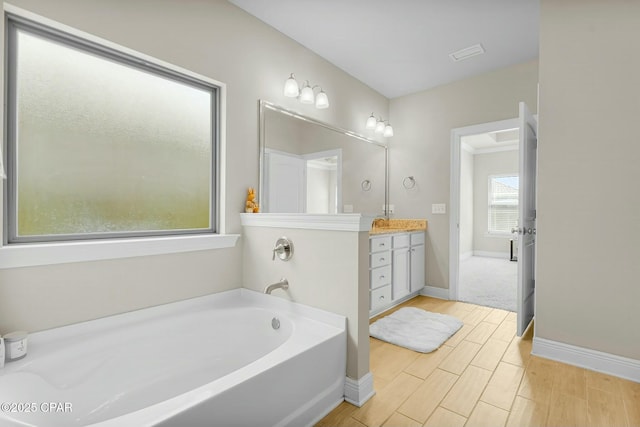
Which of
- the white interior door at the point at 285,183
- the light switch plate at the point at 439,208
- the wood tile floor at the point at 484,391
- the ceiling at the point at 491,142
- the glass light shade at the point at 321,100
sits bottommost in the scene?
the wood tile floor at the point at 484,391

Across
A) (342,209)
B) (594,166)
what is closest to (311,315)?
(342,209)

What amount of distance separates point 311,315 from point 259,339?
395mm

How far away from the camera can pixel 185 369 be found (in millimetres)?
1779

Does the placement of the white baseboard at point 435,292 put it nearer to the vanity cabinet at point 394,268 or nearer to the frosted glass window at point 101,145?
the vanity cabinet at point 394,268

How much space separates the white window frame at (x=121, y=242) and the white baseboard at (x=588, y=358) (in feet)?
7.77

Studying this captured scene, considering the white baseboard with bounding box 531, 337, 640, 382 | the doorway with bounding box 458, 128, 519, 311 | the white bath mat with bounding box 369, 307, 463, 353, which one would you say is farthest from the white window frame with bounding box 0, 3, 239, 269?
the doorway with bounding box 458, 128, 519, 311

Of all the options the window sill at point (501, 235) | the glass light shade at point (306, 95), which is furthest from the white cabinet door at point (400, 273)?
the window sill at point (501, 235)

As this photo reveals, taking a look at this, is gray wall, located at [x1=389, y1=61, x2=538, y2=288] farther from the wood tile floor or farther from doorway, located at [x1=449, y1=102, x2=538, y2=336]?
the wood tile floor

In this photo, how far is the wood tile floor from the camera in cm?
157

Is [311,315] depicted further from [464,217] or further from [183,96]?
[464,217]

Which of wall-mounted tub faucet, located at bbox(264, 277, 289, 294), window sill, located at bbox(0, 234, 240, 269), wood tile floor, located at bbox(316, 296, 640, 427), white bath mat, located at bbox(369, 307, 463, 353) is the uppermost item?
window sill, located at bbox(0, 234, 240, 269)

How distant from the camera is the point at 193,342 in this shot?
1854 mm

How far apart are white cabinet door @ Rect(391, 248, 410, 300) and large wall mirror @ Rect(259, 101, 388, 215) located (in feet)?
Result: 2.19

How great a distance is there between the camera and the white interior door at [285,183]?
2.57 m
